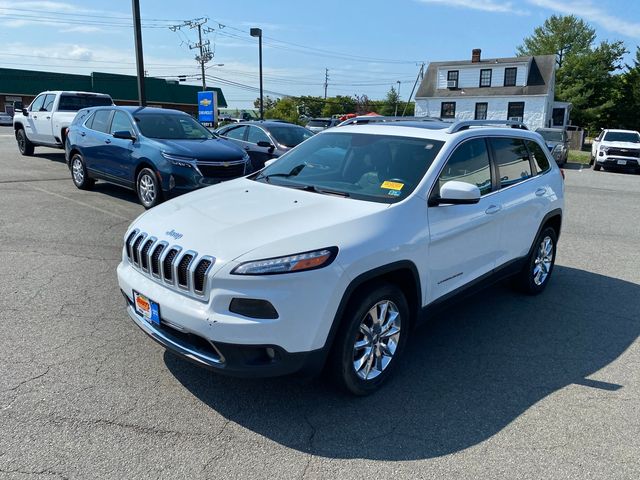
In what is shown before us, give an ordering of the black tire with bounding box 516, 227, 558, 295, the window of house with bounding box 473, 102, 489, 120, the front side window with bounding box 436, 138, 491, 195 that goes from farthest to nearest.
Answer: the window of house with bounding box 473, 102, 489, 120
the black tire with bounding box 516, 227, 558, 295
the front side window with bounding box 436, 138, 491, 195

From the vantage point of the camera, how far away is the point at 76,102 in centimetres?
1439

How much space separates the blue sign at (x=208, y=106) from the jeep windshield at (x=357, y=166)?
25.7 metres

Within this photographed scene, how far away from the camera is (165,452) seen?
2768 mm

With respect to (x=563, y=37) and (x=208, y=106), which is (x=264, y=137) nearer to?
(x=208, y=106)

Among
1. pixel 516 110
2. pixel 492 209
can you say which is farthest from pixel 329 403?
pixel 516 110

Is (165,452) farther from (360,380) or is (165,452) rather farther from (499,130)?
(499,130)

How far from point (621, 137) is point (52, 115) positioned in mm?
21744

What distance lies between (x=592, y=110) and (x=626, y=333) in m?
48.4

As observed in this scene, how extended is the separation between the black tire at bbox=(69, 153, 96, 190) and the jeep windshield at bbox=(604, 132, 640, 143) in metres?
20.6

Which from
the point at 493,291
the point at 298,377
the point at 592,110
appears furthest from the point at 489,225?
the point at 592,110

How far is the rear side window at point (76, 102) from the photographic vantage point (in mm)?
14062

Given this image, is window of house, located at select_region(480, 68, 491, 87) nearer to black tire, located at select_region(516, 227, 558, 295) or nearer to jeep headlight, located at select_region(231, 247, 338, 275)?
black tire, located at select_region(516, 227, 558, 295)

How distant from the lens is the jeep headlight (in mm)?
2788

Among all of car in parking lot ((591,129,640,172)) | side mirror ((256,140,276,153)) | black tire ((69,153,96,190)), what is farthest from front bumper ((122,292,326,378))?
car in parking lot ((591,129,640,172))
